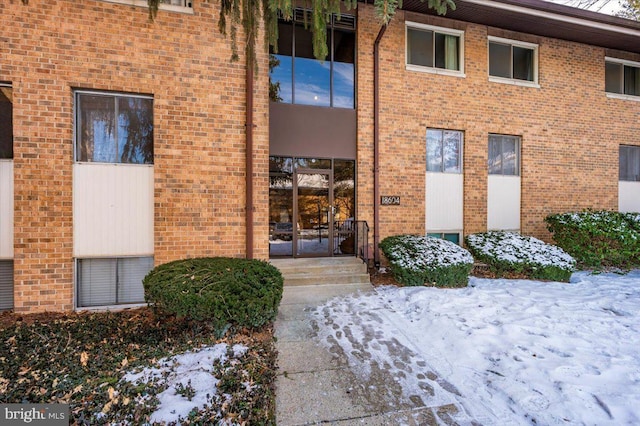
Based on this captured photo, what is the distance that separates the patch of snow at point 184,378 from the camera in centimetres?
239

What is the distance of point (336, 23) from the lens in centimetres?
735

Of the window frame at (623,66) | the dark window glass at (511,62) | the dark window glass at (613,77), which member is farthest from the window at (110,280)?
the dark window glass at (613,77)

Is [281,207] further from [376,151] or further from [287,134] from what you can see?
[376,151]

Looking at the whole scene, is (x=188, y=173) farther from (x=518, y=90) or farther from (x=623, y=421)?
(x=518, y=90)

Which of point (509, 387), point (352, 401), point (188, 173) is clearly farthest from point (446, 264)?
point (188, 173)

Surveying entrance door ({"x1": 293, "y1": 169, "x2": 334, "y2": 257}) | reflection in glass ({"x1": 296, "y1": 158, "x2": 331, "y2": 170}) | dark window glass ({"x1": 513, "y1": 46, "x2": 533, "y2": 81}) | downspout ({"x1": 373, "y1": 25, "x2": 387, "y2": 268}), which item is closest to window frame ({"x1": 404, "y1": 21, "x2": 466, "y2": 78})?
downspout ({"x1": 373, "y1": 25, "x2": 387, "y2": 268})

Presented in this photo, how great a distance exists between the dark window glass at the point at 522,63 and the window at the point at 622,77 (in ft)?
9.46

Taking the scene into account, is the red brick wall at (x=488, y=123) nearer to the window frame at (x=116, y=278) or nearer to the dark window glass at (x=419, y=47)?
the dark window glass at (x=419, y=47)

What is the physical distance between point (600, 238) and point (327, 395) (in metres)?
8.89

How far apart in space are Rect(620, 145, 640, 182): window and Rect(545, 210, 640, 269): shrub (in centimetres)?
222

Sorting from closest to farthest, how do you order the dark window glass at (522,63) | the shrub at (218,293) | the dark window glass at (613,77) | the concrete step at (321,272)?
the shrub at (218,293), the concrete step at (321,272), the dark window glass at (522,63), the dark window glass at (613,77)

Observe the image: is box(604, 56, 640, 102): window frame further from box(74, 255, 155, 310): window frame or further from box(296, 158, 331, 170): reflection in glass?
box(74, 255, 155, 310): window frame

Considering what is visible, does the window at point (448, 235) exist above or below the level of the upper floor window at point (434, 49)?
below

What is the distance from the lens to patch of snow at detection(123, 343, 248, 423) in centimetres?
239
